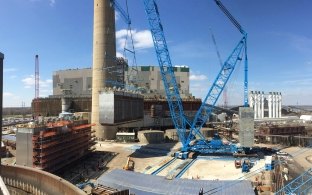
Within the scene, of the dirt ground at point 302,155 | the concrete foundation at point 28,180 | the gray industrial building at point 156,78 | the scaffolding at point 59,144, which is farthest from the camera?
the gray industrial building at point 156,78

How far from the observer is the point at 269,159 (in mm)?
45375

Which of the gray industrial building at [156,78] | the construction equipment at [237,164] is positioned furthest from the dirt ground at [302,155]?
the gray industrial building at [156,78]

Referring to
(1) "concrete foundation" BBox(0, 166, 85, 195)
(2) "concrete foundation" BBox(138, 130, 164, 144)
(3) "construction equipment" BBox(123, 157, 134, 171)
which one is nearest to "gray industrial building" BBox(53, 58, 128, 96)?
(2) "concrete foundation" BBox(138, 130, 164, 144)

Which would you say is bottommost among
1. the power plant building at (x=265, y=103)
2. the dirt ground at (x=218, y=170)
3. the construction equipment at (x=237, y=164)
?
the dirt ground at (x=218, y=170)

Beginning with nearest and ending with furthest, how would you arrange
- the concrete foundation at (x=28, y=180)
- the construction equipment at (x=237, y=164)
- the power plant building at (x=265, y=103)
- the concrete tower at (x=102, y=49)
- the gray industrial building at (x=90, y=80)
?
the concrete foundation at (x=28, y=180)
the construction equipment at (x=237, y=164)
the concrete tower at (x=102, y=49)
the gray industrial building at (x=90, y=80)
the power plant building at (x=265, y=103)

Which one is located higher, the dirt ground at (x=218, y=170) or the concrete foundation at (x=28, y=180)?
the concrete foundation at (x=28, y=180)

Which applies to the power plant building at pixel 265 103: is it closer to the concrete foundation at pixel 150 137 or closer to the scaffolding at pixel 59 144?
the concrete foundation at pixel 150 137

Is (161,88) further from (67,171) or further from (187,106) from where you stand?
(67,171)

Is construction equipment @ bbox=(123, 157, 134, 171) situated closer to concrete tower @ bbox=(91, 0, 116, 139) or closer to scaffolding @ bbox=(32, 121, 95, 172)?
scaffolding @ bbox=(32, 121, 95, 172)

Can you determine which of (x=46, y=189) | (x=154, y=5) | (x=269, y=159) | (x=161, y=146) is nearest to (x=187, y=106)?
(x=161, y=146)

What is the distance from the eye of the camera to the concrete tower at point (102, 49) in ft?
246

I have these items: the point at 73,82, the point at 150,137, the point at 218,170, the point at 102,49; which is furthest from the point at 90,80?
the point at 218,170

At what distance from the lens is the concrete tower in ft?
246

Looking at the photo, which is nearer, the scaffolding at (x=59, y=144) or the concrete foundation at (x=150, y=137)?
the scaffolding at (x=59, y=144)
